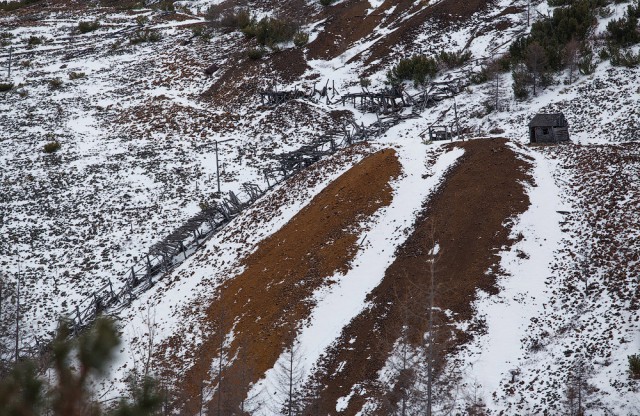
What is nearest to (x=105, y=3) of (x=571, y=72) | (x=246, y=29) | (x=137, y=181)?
(x=246, y=29)

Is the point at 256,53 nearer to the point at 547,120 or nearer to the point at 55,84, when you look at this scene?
the point at 55,84

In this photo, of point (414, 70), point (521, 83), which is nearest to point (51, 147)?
point (414, 70)

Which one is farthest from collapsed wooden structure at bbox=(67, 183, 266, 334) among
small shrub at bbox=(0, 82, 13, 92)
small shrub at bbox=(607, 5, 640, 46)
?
small shrub at bbox=(0, 82, 13, 92)

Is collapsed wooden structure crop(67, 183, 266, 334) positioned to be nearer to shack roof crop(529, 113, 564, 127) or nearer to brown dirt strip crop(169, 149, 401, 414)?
brown dirt strip crop(169, 149, 401, 414)

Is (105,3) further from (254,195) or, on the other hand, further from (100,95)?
(254,195)

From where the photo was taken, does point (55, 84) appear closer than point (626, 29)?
No

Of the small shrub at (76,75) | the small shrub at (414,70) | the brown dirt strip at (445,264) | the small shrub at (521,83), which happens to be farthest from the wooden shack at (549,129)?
the small shrub at (76,75)
